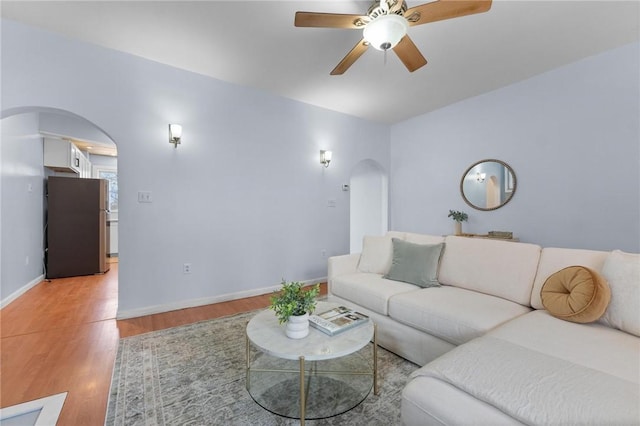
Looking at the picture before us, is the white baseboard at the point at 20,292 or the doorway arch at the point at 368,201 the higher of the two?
the doorway arch at the point at 368,201

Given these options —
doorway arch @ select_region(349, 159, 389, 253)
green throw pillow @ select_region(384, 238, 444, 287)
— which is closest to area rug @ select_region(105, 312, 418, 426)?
green throw pillow @ select_region(384, 238, 444, 287)

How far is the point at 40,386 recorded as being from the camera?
68.5 inches

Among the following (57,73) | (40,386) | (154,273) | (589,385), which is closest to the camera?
(589,385)

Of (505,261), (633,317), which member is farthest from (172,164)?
(633,317)

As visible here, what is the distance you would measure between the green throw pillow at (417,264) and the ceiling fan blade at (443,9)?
1754mm

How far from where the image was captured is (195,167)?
10.6ft

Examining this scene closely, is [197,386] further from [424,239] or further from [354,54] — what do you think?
[354,54]

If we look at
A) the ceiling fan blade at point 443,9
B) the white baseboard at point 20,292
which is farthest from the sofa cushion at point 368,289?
the white baseboard at point 20,292

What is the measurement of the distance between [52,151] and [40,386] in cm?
426

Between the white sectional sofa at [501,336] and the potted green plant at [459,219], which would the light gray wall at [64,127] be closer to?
the white sectional sofa at [501,336]

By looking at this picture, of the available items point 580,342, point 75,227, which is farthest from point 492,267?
point 75,227

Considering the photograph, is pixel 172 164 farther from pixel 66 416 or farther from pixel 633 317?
pixel 633 317

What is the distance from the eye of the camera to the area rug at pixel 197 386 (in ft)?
4.83

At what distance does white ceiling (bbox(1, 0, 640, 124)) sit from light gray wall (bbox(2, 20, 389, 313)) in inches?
9.5
